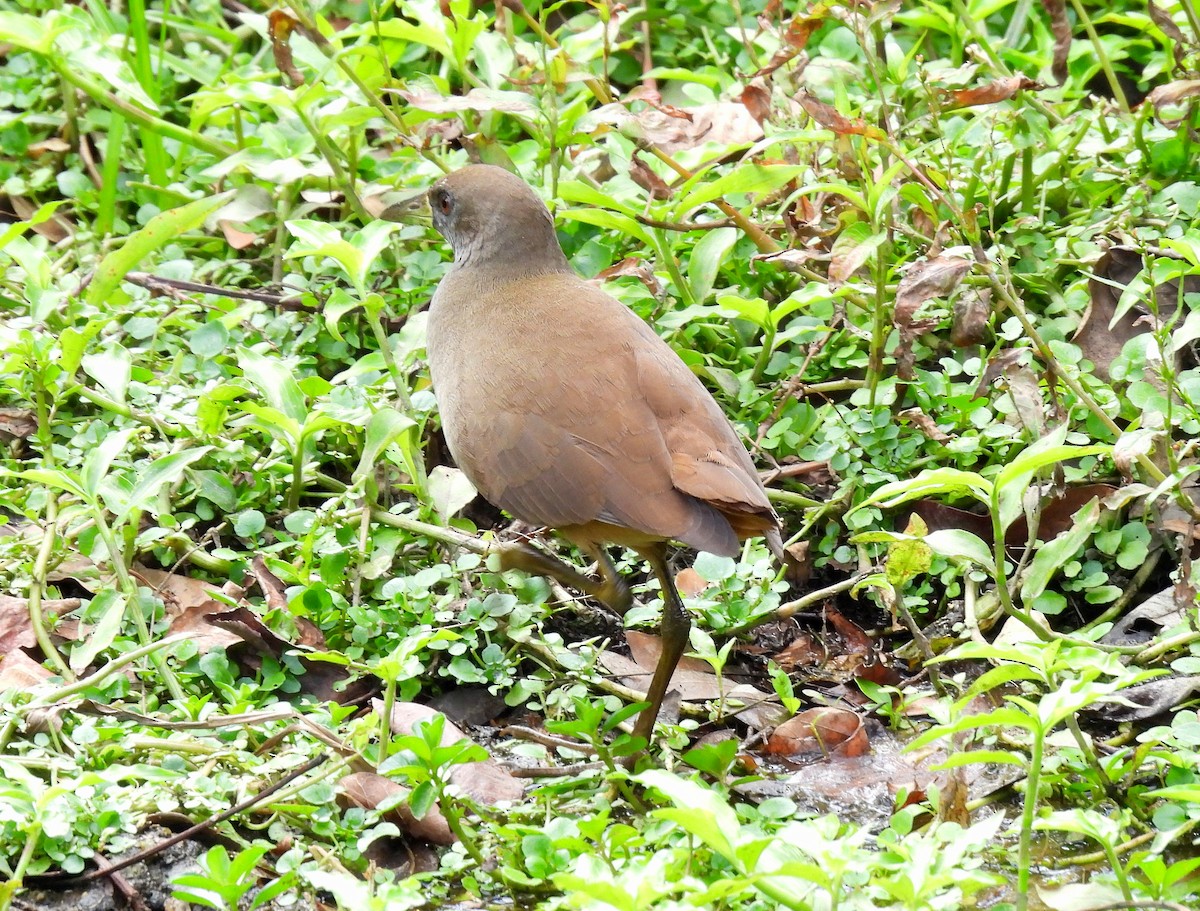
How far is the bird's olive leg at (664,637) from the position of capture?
10.6ft

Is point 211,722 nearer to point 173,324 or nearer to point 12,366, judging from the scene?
point 12,366

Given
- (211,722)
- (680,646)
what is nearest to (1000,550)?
(680,646)

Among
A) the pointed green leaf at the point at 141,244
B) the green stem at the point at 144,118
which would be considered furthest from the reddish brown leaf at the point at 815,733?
the green stem at the point at 144,118

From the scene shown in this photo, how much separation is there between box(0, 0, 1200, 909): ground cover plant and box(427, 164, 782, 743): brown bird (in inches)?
7.0

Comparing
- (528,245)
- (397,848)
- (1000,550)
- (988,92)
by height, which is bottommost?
(397,848)

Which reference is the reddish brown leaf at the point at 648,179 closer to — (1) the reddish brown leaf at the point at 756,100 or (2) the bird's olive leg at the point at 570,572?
(1) the reddish brown leaf at the point at 756,100

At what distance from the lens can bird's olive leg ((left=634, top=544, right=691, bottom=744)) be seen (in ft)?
10.6

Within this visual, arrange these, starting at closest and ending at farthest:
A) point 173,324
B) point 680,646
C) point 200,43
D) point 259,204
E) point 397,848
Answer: point 397,848 < point 680,646 < point 173,324 < point 259,204 < point 200,43

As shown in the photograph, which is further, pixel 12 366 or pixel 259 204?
pixel 259 204

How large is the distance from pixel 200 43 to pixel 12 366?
2.32 meters

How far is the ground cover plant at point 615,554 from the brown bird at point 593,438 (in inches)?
7.0

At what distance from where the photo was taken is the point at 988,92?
3820 mm

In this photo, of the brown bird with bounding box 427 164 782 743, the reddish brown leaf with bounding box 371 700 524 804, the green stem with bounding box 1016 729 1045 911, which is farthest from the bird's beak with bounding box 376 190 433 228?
the green stem with bounding box 1016 729 1045 911

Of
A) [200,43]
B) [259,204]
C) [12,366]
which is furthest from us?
[200,43]
